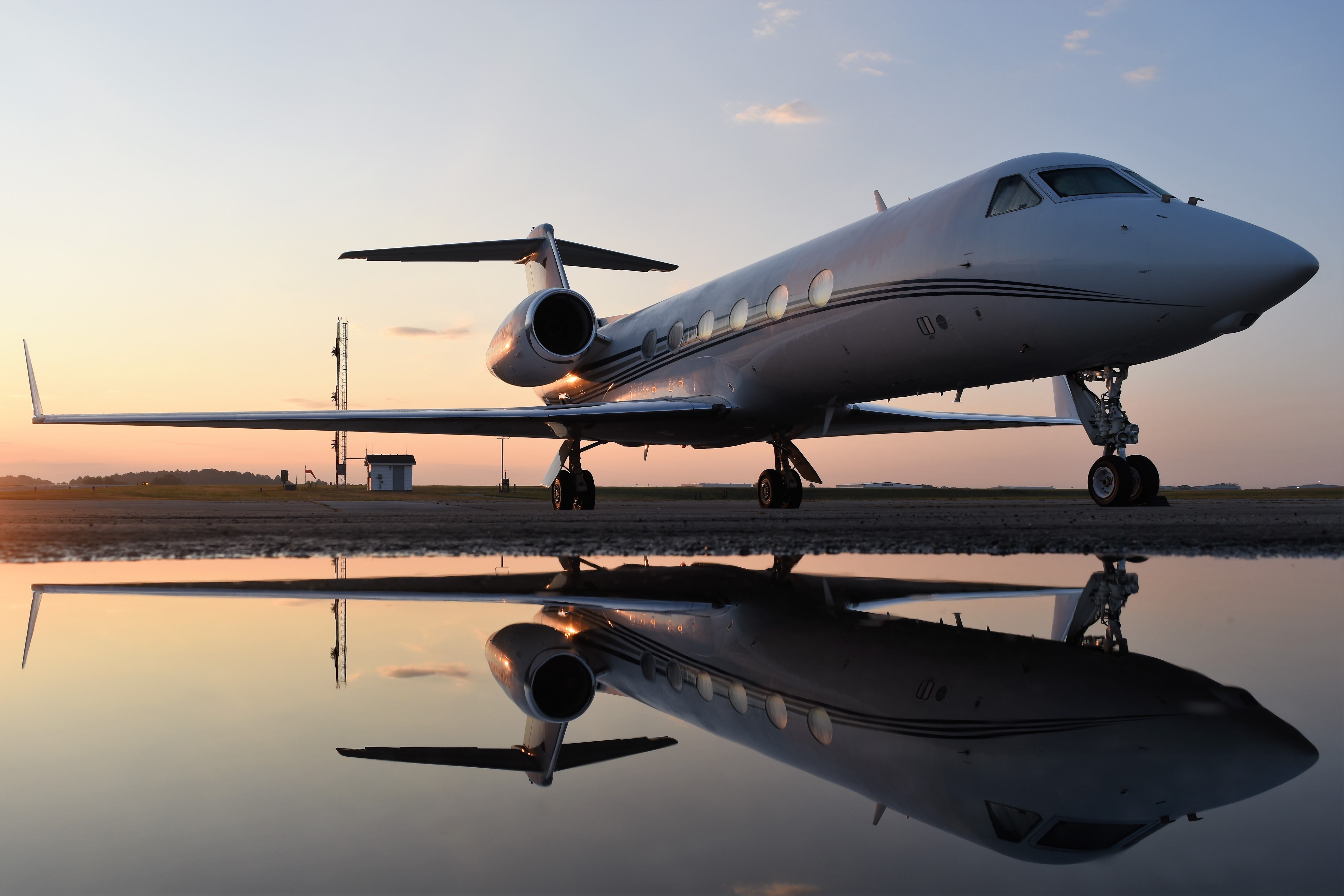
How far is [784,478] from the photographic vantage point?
1351cm

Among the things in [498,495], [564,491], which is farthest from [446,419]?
[498,495]

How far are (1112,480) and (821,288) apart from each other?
145 inches

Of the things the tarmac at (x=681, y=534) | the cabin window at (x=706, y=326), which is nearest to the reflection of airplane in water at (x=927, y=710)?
the tarmac at (x=681, y=534)

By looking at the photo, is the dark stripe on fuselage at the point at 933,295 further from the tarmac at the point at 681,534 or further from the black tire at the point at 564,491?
the black tire at the point at 564,491

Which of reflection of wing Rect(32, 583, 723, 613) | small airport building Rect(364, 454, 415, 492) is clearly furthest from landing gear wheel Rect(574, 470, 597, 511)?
small airport building Rect(364, 454, 415, 492)

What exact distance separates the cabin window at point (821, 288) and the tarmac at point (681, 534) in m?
2.45

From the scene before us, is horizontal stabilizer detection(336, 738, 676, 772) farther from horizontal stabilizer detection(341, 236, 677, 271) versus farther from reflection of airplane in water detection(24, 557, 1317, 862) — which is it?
horizontal stabilizer detection(341, 236, 677, 271)

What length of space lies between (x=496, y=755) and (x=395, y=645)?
0.93 metres

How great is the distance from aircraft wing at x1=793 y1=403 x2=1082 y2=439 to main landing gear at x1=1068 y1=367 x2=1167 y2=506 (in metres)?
6.15

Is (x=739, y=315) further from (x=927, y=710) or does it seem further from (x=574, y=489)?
(x=927, y=710)

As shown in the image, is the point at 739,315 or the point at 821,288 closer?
the point at 821,288

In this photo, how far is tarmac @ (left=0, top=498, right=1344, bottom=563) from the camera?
4672mm

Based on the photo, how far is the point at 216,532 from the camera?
645 cm

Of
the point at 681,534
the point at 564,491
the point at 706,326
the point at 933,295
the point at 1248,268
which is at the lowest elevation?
the point at 681,534
